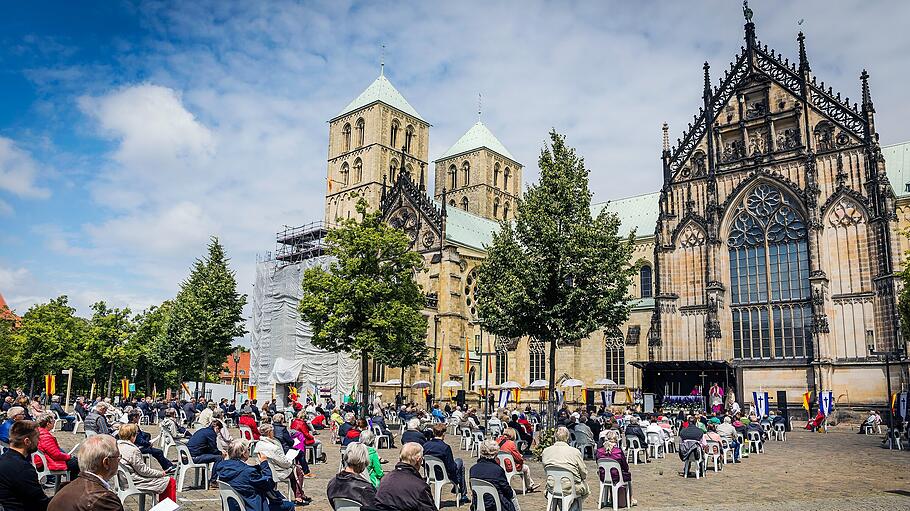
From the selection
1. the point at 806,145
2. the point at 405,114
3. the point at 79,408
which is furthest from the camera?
the point at 405,114

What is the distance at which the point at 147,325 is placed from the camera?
5956 centimetres

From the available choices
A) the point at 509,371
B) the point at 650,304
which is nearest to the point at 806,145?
the point at 650,304

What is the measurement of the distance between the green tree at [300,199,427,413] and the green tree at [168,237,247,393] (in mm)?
14277

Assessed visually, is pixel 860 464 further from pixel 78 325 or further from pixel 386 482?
pixel 78 325

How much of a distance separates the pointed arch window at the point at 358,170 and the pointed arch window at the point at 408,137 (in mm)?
6024

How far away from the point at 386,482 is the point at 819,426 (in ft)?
122

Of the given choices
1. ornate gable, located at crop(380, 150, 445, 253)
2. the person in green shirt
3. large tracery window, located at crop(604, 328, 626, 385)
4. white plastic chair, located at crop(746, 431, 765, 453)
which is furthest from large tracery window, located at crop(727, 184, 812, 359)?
the person in green shirt

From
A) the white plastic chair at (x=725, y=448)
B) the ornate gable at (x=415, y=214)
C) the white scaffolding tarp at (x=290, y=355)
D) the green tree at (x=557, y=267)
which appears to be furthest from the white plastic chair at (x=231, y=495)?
the ornate gable at (x=415, y=214)

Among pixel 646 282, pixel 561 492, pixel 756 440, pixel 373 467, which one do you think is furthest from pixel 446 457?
pixel 646 282

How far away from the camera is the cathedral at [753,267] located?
4191cm

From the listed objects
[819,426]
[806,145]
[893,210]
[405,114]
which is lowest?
[819,426]

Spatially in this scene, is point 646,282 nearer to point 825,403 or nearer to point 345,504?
point 825,403

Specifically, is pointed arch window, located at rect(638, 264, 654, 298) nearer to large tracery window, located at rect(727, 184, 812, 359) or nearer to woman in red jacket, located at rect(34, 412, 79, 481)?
large tracery window, located at rect(727, 184, 812, 359)

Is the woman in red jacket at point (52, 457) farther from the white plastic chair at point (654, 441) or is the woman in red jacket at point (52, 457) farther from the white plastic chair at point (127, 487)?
the white plastic chair at point (654, 441)
